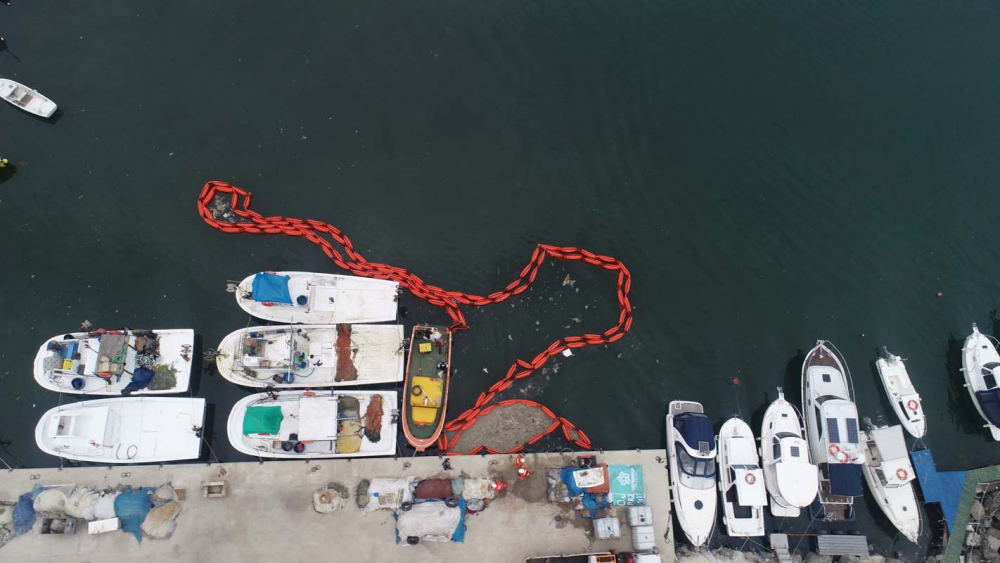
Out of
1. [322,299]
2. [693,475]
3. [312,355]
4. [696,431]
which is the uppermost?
[322,299]

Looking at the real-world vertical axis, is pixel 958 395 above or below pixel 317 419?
above

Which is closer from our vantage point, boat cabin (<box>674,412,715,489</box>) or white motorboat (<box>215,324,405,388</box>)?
white motorboat (<box>215,324,405,388</box>)

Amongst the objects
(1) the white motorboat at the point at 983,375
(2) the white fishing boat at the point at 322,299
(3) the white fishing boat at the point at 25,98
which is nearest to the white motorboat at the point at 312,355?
(2) the white fishing boat at the point at 322,299

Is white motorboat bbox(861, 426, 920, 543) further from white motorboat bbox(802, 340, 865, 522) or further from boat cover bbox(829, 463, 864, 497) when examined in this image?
boat cover bbox(829, 463, 864, 497)

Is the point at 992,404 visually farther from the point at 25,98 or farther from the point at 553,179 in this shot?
the point at 25,98

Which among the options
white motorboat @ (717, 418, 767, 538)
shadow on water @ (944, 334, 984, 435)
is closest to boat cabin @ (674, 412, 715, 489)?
white motorboat @ (717, 418, 767, 538)

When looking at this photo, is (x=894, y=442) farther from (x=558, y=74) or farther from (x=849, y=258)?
(x=558, y=74)

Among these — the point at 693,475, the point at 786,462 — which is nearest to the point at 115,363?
the point at 693,475
